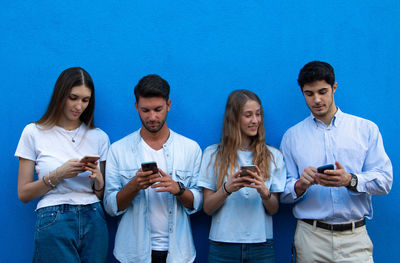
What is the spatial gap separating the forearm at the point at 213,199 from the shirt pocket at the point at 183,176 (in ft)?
0.55

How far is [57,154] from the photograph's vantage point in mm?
2889

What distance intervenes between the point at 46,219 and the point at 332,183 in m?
2.16

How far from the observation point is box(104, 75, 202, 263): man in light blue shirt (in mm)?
2758

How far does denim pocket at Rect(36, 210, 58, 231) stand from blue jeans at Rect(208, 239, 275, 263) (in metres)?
1.26

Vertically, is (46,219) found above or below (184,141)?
below

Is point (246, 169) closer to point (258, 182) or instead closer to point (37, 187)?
point (258, 182)

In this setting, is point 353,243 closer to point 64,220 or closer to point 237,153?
point 237,153

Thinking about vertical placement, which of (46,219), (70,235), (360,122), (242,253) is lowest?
(242,253)

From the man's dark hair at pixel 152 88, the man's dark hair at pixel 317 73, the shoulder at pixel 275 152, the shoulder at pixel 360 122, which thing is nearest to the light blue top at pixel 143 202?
the man's dark hair at pixel 152 88

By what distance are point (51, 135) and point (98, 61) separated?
87 cm

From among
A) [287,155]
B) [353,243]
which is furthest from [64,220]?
[353,243]

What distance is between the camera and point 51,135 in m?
2.92

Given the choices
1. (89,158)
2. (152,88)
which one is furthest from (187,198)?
(152,88)

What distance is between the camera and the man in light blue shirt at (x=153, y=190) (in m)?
2.76
